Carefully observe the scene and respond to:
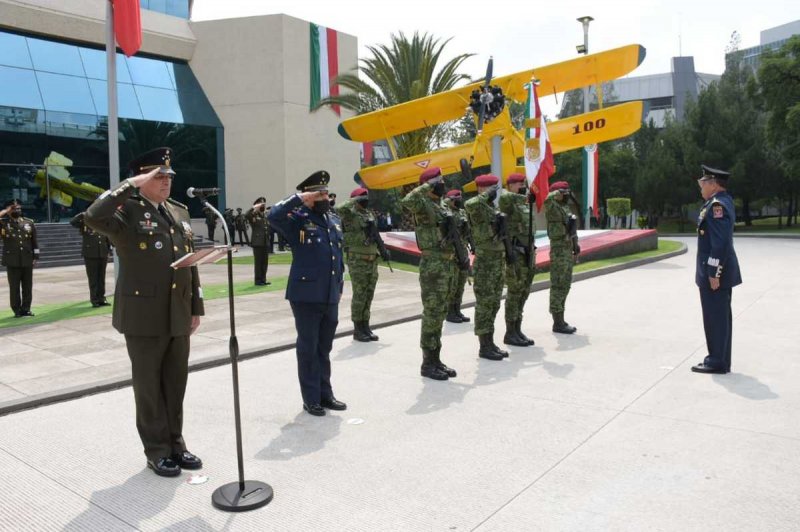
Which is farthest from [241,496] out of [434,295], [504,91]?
[504,91]

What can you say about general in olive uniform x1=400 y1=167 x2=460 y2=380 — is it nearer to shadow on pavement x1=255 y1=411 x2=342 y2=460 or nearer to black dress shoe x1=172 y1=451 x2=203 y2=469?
shadow on pavement x1=255 y1=411 x2=342 y2=460

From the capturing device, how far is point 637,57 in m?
17.5

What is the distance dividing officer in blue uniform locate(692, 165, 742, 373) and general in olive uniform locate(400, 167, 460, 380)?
7.78 feet

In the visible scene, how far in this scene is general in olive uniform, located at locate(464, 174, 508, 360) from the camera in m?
6.32

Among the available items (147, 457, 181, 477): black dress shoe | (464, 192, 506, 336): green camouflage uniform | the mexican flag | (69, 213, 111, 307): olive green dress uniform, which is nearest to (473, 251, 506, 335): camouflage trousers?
(464, 192, 506, 336): green camouflage uniform

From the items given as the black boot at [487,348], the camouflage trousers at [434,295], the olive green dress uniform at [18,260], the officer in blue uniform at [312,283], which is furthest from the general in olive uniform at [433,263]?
the olive green dress uniform at [18,260]

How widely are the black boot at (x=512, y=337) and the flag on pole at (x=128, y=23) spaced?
867 cm

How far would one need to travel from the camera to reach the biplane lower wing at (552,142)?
1891cm

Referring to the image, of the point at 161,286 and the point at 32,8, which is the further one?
the point at 32,8

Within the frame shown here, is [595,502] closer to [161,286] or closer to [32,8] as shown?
[161,286]

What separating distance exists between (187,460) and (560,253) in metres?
5.45

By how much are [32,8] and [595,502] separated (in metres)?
27.1

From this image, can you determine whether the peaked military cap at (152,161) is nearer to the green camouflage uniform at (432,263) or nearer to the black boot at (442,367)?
the green camouflage uniform at (432,263)

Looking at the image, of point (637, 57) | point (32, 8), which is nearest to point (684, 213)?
point (637, 57)
